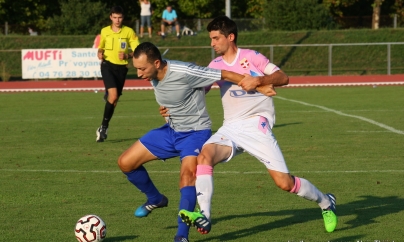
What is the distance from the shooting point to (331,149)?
1246cm

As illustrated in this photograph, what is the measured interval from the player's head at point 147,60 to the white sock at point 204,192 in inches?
39.9

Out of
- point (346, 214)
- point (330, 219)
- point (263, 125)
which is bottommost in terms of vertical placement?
point (346, 214)

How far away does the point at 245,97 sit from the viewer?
23.7 feet

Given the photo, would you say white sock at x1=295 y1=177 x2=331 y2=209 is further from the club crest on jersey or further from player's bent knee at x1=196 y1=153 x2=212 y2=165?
the club crest on jersey

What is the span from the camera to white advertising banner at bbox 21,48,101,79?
3116 cm

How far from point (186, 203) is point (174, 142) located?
0.83 m

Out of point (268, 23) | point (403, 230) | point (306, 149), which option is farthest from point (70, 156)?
point (268, 23)

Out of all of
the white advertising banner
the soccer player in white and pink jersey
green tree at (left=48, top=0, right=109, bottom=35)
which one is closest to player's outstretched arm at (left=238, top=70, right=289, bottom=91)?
the soccer player in white and pink jersey

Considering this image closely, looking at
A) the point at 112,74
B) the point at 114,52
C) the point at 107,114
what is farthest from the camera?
the point at 114,52

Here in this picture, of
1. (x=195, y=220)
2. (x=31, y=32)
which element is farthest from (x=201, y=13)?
(x=195, y=220)

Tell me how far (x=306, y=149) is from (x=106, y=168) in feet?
11.0

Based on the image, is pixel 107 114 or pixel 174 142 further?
pixel 107 114

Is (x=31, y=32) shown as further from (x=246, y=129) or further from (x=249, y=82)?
(x=249, y=82)

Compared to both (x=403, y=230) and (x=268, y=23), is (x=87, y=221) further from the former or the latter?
(x=268, y=23)
